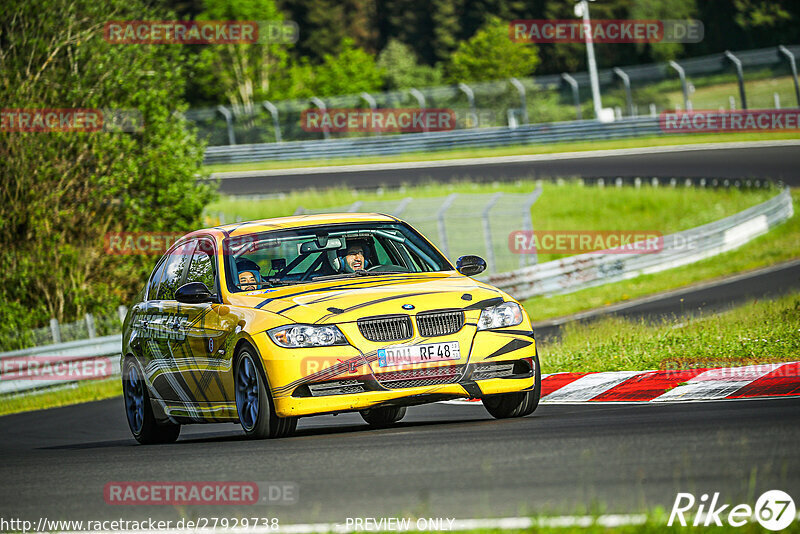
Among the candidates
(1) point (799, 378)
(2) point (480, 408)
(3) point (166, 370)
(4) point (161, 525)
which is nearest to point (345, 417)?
(2) point (480, 408)

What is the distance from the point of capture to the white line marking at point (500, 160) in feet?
147

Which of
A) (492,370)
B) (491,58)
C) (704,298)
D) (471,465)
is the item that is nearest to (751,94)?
(491,58)

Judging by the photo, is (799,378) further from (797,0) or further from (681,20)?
(681,20)

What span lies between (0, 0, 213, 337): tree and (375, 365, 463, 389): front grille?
60.9 feet

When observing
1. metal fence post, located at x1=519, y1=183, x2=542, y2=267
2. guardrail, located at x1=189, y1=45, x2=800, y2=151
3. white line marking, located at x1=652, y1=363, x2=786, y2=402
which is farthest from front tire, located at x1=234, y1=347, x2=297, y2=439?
guardrail, located at x1=189, y1=45, x2=800, y2=151

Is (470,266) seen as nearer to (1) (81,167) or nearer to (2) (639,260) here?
(2) (639,260)

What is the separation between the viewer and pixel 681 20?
90.7m

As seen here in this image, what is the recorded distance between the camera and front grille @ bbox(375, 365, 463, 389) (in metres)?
8.56

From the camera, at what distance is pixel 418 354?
8.60m

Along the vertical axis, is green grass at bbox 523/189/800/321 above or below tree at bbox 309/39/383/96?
below

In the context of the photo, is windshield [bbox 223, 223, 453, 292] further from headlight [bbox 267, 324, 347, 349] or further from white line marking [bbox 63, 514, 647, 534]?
white line marking [bbox 63, 514, 647, 534]

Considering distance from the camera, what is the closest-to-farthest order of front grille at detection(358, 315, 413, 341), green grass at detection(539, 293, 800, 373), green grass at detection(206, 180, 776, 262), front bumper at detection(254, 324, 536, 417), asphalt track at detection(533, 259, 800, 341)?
front bumper at detection(254, 324, 536, 417) < front grille at detection(358, 315, 413, 341) < green grass at detection(539, 293, 800, 373) < asphalt track at detection(533, 259, 800, 341) < green grass at detection(206, 180, 776, 262)

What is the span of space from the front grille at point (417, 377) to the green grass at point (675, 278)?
16.0 metres

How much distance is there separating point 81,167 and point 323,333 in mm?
20344
